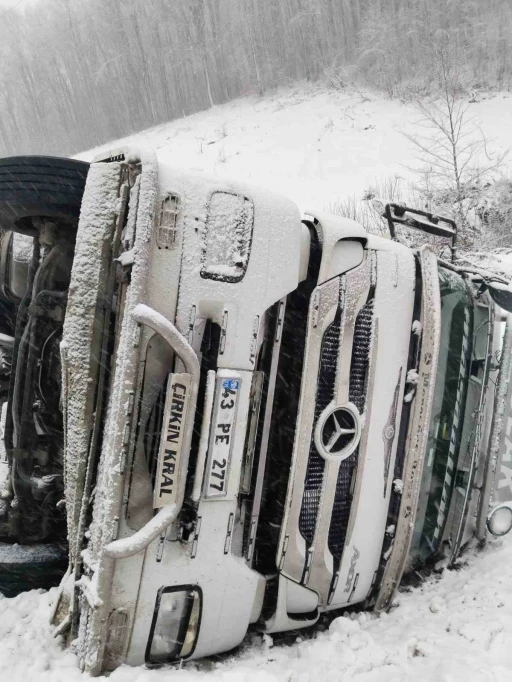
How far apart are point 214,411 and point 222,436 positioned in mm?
101

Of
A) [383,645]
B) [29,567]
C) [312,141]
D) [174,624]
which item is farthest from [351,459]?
[312,141]

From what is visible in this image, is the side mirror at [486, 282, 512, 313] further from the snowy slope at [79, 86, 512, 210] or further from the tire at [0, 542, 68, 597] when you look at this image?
the snowy slope at [79, 86, 512, 210]

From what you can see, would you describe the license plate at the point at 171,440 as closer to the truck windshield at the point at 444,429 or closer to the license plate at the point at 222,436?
the license plate at the point at 222,436

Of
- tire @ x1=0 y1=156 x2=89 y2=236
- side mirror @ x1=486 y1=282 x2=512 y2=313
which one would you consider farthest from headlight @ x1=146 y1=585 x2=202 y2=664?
side mirror @ x1=486 y1=282 x2=512 y2=313

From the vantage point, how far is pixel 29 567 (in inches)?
94.7

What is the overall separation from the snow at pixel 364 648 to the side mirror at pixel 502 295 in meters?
1.42

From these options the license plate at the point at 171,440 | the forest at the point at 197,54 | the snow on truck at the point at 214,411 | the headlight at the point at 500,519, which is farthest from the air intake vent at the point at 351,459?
the forest at the point at 197,54

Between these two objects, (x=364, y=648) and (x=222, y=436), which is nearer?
(x=222, y=436)

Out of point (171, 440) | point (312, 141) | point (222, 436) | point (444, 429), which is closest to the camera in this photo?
point (171, 440)

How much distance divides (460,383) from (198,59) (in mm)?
34088

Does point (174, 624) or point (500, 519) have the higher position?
point (500, 519)

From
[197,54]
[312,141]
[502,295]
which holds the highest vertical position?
[197,54]

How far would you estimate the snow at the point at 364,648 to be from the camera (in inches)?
71.2

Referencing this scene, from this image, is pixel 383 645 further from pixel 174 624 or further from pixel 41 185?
pixel 41 185
